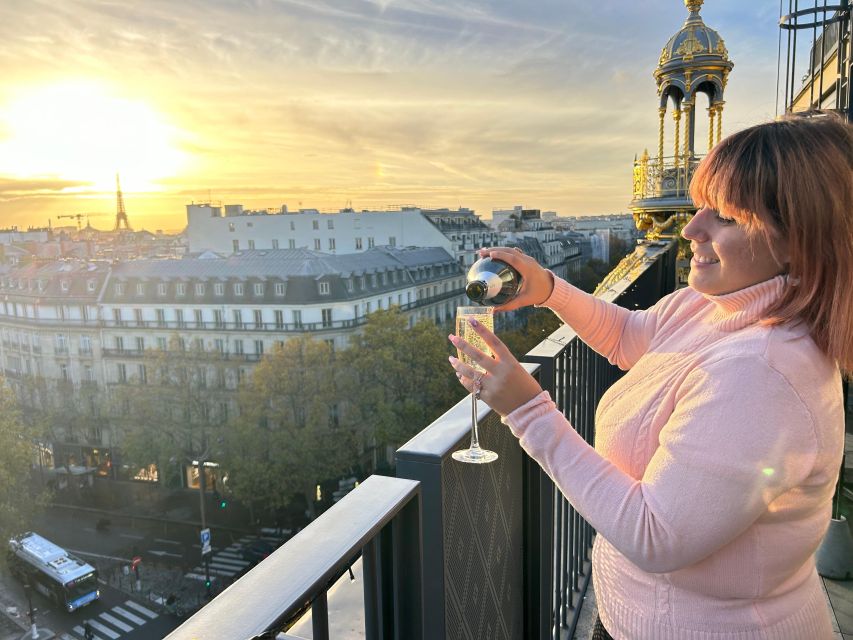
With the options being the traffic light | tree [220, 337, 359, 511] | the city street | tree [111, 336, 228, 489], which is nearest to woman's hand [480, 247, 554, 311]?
the city street

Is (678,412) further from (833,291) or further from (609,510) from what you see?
(833,291)

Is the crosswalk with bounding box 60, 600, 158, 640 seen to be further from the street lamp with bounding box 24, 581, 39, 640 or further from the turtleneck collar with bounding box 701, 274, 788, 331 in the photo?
the turtleneck collar with bounding box 701, 274, 788, 331

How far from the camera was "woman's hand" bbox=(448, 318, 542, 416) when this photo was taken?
4.02ft

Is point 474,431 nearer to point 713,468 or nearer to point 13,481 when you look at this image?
point 713,468

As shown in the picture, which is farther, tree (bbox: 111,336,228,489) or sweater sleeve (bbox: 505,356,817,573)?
tree (bbox: 111,336,228,489)

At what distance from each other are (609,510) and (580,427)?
5.51 feet

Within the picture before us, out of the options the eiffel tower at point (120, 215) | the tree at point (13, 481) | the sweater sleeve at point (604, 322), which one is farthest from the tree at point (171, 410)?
the eiffel tower at point (120, 215)

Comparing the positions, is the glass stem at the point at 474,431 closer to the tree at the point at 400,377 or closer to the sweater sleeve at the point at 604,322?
the sweater sleeve at the point at 604,322

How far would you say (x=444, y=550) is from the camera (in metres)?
1.37

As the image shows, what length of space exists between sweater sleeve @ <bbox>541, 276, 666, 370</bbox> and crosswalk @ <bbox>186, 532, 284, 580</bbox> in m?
21.8

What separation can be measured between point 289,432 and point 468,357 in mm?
24331

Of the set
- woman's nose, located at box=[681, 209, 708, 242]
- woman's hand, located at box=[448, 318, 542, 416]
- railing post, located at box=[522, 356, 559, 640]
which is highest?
woman's nose, located at box=[681, 209, 708, 242]

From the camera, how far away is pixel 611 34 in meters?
13.9

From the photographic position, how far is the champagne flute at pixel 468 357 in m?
1.35
